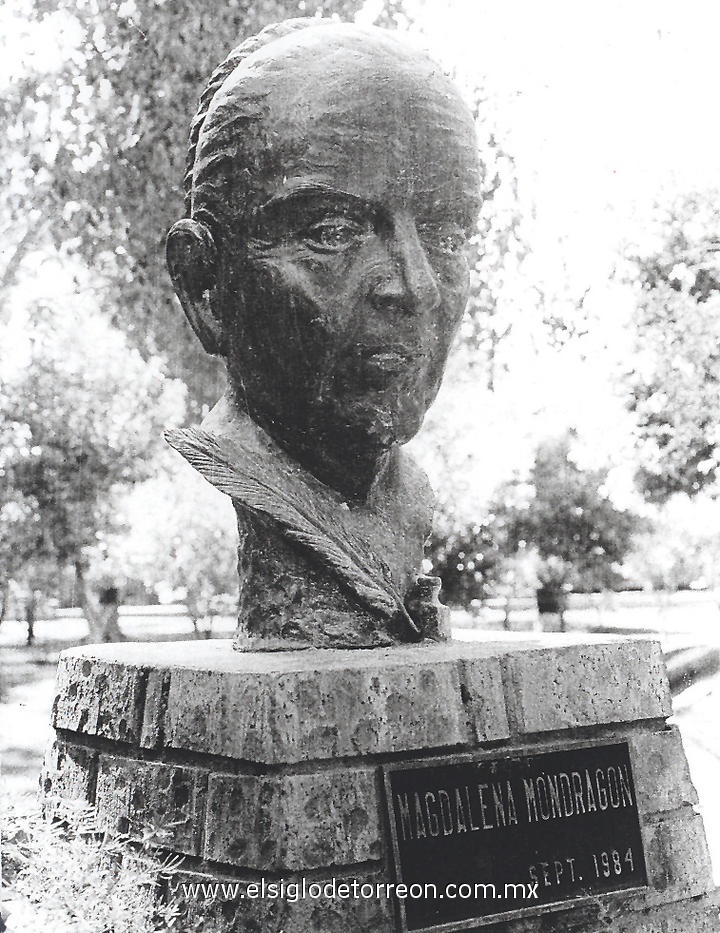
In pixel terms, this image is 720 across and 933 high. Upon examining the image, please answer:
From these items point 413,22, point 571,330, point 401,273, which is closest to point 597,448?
point 571,330

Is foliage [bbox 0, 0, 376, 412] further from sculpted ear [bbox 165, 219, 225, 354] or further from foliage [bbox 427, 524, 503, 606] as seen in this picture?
sculpted ear [bbox 165, 219, 225, 354]

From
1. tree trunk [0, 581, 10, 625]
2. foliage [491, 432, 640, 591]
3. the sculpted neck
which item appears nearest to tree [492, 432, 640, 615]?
foliage [491, 432, 640, 591]

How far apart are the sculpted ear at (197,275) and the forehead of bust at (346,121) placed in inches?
9.4

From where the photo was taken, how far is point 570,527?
1143 cm

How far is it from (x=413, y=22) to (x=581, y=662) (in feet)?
24.9

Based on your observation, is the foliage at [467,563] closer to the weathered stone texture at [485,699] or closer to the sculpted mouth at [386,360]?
the sculpted mouth at [386,360]

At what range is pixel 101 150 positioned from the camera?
9273mm

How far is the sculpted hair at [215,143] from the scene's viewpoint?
9.77ft

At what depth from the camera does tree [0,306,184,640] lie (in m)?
8.44

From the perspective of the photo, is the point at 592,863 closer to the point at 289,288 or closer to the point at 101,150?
the point at 289,288

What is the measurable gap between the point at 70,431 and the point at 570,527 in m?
5.54

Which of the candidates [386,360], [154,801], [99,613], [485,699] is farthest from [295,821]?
[99,613]

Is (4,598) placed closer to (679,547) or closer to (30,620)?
(30,620)

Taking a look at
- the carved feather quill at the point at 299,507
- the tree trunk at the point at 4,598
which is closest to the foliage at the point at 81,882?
the carved feather quill at the point at 299,507
